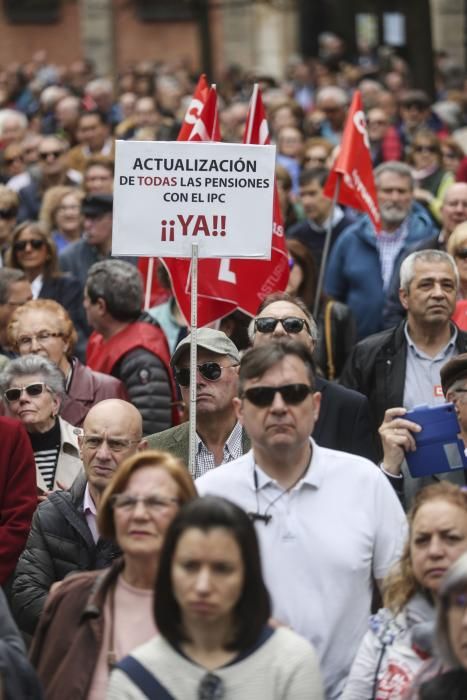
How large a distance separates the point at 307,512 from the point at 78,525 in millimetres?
1370

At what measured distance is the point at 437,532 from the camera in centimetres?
554

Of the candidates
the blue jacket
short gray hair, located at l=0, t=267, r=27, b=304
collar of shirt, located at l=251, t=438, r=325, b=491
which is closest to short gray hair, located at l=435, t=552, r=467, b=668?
collar of shirt, located at l=251, t=438, r=325, b=491

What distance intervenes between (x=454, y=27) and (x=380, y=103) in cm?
2205

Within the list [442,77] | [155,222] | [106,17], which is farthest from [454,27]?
[155,222]

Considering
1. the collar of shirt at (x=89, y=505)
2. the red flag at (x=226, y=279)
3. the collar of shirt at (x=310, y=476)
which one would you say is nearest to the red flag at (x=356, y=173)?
the red flag at (x=226, y=279)

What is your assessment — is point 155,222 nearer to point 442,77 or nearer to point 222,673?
point 222,673

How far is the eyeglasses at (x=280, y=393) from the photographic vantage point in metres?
5.75

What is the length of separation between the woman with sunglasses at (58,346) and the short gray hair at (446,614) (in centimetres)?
409

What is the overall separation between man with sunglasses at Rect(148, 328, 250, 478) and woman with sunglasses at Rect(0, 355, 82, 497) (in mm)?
853

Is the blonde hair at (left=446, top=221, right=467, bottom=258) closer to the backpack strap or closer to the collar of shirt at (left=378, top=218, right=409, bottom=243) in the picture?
the collar of shirt at (left=378, top=218, right=409, bottom=243)

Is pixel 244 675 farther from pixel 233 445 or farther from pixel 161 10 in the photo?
pixel 161 10

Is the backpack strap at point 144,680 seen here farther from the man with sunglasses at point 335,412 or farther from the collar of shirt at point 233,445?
the man with sunglasses at point 335,412

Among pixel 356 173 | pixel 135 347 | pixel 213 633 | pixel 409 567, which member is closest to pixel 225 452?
pixel 409 567

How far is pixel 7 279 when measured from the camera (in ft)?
33.1
